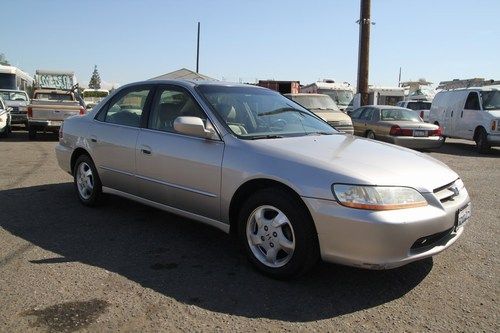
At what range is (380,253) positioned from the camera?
330cm

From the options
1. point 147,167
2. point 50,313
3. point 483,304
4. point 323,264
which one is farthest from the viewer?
point 147,167

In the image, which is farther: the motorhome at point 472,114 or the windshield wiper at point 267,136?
the motorhome at point 472,114

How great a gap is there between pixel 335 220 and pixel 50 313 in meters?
2.03

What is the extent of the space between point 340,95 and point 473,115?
12.9m

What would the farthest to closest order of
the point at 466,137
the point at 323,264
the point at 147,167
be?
1. the point at 466,137
2. the point at 147,167
3. the point at 323,264

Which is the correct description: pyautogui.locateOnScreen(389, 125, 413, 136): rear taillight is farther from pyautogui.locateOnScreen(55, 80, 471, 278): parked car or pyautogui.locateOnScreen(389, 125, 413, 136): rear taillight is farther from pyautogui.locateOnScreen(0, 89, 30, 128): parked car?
pyautogui.locateOnScreen(0, 89, 30, 128): parked car

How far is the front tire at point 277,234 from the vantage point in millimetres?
3543

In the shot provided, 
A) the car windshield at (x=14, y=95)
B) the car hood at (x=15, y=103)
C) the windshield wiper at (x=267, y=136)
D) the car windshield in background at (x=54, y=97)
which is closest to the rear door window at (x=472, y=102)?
the windshield wiper at (x=267, y=136)

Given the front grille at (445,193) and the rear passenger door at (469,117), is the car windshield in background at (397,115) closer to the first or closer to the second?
the rear passenger door at (469,117)

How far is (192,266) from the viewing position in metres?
4.07

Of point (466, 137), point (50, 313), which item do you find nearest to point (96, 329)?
point (50, 313)

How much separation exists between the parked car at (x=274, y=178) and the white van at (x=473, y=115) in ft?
33.9

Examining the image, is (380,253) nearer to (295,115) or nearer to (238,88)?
(295,115)

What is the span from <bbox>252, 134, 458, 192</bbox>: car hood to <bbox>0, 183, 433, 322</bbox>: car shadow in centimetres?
84
